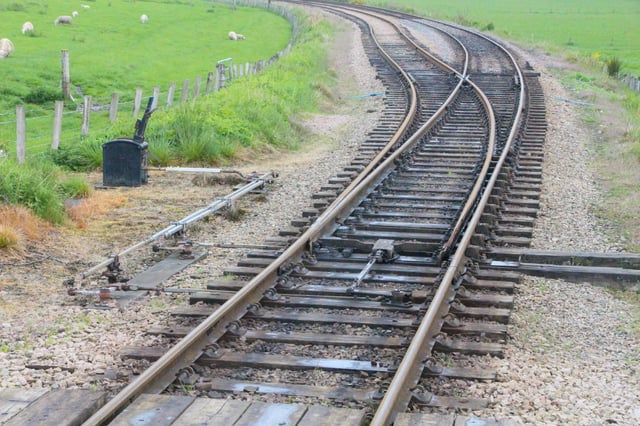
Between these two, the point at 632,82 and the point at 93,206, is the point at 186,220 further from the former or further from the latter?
the point at 632,82

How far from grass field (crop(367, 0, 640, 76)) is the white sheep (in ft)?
69.9

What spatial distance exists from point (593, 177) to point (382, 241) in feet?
19.6

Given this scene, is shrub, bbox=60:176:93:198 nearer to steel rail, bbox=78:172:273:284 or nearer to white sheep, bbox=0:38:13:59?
steel rail, bbox=78:172:273:284

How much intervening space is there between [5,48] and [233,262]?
1179 inches

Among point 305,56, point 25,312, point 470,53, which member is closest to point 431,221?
point 25,312

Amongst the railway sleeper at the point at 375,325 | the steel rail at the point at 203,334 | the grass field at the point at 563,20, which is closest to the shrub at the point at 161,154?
the steel rail at the point at 203,334

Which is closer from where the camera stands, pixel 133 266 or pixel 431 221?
pixel 133 266

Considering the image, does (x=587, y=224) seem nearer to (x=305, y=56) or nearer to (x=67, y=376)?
(x=67, y=376)

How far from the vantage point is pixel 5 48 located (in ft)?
120

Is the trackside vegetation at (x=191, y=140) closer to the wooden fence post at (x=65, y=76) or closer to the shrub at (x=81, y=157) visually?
the shrub at (x=81, y=157)

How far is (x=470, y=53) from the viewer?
31703 mm

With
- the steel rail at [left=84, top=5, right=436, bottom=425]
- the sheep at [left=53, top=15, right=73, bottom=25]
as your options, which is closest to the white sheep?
the sheep at [left=53, top=15, right=73, bottom=25]

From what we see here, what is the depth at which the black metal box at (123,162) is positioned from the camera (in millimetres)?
13133

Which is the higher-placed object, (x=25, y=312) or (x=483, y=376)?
(x=483, y=376)
